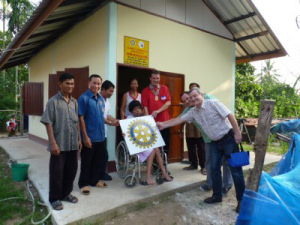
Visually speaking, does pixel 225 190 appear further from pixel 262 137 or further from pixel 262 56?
pixel 262 56

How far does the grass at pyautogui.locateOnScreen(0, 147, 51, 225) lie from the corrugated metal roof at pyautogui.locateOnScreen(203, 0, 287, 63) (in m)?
6.24

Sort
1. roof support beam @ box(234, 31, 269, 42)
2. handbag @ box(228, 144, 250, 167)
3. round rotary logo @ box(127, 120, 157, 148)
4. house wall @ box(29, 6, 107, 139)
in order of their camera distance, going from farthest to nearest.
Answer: roof support beam @ box(234, 31, 269, 42) < house wall @ box(29, 6, 107, 139) < round rotary logo @ box(127, 120, 157, 148) < handbag @ box(228, 144, 250, 167)

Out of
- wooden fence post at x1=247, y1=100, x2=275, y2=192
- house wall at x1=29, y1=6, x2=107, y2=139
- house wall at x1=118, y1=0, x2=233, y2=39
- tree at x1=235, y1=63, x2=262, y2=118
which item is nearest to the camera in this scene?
wooden fence post at x1=247, y1=100, x2=275, y2=192

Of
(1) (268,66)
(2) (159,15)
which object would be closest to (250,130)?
(2) (159,15)

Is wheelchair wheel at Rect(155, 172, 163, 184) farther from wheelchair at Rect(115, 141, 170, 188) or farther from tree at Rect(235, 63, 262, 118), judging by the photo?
tree at Rect(235, 63, 262, 118)

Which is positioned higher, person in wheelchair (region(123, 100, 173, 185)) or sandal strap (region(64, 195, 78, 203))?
person in wheelchair (region(123, 100, 173, 185))

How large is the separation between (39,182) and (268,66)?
1744 inches

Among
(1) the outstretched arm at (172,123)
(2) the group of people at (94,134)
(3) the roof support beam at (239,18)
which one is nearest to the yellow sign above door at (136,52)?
(2) the group of people at (94,134)

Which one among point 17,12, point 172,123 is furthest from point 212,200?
point 17,12

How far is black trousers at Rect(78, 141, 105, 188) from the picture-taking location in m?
3.57

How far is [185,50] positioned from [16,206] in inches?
187

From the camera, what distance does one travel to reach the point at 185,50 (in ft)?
19.4

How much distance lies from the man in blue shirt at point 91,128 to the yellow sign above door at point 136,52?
140 centimetres

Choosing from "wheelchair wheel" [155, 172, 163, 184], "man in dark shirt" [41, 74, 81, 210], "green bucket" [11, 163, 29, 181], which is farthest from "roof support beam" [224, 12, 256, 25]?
"green bucket" [11, 163, 29, 181]
